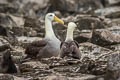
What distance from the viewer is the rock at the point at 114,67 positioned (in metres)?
8.87

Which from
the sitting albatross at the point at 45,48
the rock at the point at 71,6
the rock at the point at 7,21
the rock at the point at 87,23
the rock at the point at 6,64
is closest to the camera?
the rock at the point at 6,64

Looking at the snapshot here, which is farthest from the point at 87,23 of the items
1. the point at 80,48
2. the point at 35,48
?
the point at 35,48

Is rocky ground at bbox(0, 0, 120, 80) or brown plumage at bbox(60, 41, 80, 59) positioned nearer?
rocky ground at bbox(0, 0, 120, 80)

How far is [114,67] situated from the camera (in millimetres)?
9156

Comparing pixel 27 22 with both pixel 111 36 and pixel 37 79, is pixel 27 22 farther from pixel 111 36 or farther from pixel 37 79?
pixel 37 79

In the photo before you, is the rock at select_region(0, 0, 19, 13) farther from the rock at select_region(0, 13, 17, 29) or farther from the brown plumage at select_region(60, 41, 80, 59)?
the brown plumage at select_region(60, 41, 80, 59)

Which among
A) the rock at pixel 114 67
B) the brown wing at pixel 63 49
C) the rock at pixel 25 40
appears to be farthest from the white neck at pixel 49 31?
the rock at pixel 114 67

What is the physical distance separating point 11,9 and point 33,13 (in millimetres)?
2285

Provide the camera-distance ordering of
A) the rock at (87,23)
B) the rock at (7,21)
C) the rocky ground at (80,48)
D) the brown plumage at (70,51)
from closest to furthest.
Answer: the rocky ground at (80,48), the brown plumage at (70,51), the rock at (87,23), the rock at (7,21)

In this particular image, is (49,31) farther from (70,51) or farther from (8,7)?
(8,7)

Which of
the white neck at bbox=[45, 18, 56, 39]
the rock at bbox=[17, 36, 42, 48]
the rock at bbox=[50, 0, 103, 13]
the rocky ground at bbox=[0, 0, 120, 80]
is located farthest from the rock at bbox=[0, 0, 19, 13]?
the white neck at bbox=[45, 18, 56, 39]

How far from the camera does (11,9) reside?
1298 inches

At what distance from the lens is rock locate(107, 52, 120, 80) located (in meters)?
8.87

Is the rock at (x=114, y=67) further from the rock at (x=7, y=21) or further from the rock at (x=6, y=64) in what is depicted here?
the rock at (x=7, y=21)
